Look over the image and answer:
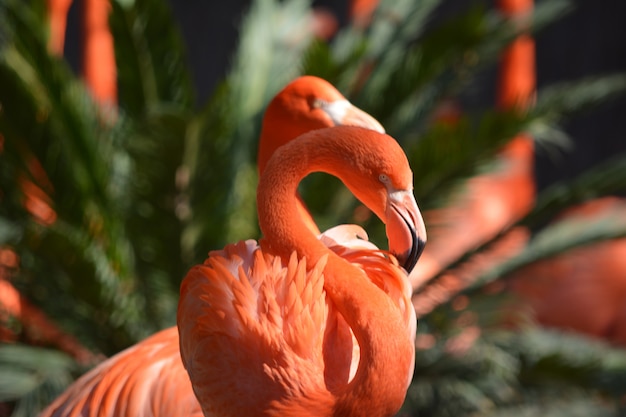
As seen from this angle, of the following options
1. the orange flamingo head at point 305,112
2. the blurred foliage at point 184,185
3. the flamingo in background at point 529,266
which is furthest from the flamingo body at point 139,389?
the flamingo in background at point 529,266

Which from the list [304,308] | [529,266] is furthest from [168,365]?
Result: [529,266]

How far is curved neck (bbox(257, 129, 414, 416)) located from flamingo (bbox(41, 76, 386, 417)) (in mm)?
283

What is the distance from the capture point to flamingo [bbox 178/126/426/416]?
1758 millimetres

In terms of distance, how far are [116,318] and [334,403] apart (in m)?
2.15

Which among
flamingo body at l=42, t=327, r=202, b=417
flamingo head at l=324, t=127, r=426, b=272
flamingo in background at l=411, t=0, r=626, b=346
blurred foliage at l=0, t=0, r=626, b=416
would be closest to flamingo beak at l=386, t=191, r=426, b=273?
flamingo head at l=324, t=127, r=426, b=272

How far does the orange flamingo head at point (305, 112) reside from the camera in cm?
236

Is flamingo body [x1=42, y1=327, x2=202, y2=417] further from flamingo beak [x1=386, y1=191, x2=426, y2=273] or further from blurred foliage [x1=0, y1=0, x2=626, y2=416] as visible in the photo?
blurred foliage [x1=0, y1=0, x2=626, y2=416]

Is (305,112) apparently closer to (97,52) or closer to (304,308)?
(304,308)

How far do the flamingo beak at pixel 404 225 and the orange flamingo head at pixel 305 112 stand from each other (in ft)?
1.76

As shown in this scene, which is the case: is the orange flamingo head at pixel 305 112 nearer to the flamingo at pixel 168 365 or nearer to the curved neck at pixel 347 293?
the flamingo at pixel 168 365

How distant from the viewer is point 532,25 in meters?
4.27

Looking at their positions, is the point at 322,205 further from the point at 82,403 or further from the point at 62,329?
the point at 82,403

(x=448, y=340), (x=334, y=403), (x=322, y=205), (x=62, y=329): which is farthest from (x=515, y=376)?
(x=334, y=403)

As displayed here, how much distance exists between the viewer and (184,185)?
3.58 meters
